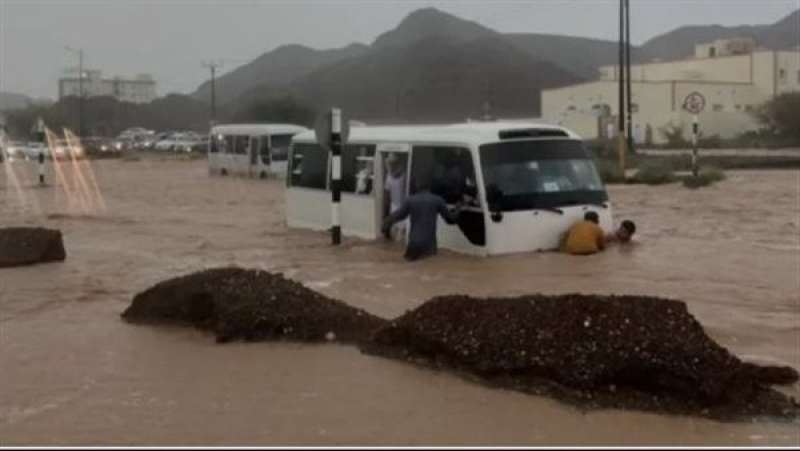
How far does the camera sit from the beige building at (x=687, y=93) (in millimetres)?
80375

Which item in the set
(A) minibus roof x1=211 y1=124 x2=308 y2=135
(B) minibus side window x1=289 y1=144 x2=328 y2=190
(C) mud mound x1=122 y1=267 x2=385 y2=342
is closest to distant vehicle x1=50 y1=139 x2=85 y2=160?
(A) minibus roof x1=211 y1=124 x2=308 y2=135

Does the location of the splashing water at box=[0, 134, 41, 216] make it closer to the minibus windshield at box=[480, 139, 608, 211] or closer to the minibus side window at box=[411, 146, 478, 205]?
the minibus side window at box=[411, 146, 478, 205]

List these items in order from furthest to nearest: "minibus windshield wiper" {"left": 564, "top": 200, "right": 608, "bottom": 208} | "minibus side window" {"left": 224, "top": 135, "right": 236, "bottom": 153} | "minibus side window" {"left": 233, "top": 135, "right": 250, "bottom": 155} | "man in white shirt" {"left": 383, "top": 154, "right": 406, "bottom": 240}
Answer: "minibus side window" {"left": 224, "top": 135, "right": 236, "bottom": 153}
"minibus side window" {"left": 233, "top": 135, "right": 250, "bottom": 155}
"man in white shirt" {"left": 383, "top": 154, "right": 406, "bottom": 240}
"minibus windshield wiper" {"left": 564, "top": 200, "right": 608, "bottom": 208}

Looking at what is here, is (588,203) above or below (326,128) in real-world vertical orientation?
below

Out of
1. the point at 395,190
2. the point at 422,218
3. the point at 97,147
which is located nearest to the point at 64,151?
the point at 97,147

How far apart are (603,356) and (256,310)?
11.2 ft

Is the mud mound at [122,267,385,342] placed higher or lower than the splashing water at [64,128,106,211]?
lower

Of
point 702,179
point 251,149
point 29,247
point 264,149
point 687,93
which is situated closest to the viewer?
point 29,247

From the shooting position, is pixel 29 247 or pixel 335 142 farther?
pixel 335 142

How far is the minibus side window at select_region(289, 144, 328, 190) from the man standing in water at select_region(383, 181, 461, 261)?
4.28 meters

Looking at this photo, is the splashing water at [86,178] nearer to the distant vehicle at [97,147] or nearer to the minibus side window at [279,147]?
the distant vehicle at [97,147]

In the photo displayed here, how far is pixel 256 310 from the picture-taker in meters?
9.16

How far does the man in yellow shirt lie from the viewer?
14898 millimetres

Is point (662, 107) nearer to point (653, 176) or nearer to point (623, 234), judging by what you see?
point (653, 176)
